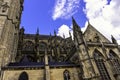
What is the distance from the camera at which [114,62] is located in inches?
870

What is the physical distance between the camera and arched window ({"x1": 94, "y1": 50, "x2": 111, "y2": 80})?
20.0 meters

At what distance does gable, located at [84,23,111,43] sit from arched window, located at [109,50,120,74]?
3000mm

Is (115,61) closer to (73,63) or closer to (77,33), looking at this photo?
(73,63)

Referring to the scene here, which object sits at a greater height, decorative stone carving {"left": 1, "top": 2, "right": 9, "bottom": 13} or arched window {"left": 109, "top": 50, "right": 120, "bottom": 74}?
decorative stone carving {"left": 1, "top": 2, "right": 9, "bottom": 13}

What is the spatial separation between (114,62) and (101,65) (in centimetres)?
259

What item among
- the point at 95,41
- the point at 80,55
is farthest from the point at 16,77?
the point at 95,41

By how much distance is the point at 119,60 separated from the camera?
2238 cm

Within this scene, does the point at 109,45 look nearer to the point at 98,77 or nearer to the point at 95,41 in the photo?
the point at 95,41

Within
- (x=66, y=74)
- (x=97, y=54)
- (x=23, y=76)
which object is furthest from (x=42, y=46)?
(x=23, y=76)

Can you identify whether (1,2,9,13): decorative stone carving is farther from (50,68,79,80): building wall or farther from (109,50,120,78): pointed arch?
(109,50,120,78): pointed arch

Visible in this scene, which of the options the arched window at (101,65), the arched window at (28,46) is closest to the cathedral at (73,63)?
the arched window at (101,65)

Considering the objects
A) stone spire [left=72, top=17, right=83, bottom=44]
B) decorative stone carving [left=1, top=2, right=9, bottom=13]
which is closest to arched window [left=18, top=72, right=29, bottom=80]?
stone spire [left=72, top=17, right=83, bottom=44]

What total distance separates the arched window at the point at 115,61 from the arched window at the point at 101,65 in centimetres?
135

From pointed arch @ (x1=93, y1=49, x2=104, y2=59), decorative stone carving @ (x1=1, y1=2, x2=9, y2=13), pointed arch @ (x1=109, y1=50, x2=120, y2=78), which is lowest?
pointed arch @ (x1=109, y1=50, x2=120, y2=78)
